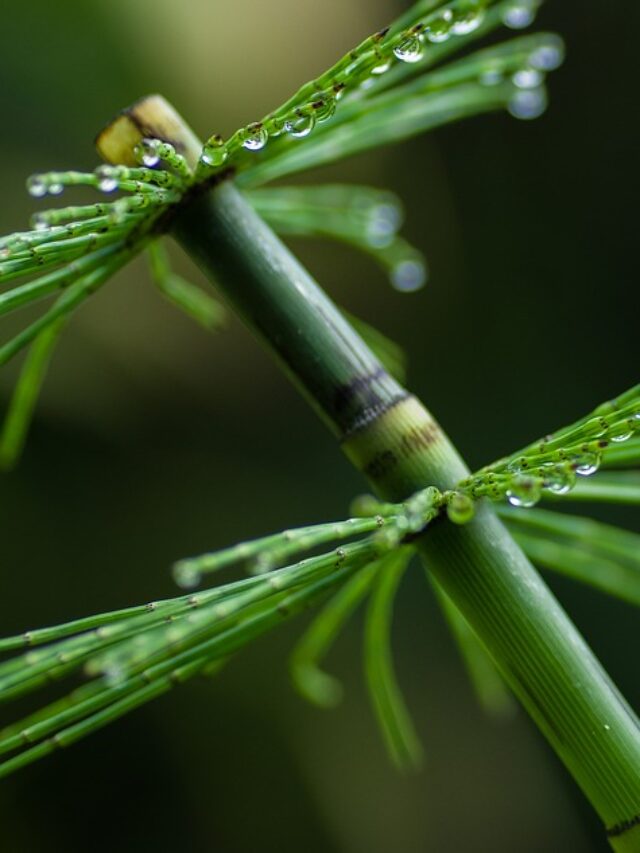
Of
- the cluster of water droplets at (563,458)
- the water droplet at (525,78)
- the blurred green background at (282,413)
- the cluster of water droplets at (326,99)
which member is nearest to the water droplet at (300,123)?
the cluster of water droplets at (326,99)

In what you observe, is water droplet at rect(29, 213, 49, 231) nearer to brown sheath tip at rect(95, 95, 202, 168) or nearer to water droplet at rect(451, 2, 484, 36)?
brown sheath tip at rect(95, 95, 202, 168)

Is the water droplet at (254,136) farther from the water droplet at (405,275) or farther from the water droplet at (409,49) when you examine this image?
the water droplet at (405,275)

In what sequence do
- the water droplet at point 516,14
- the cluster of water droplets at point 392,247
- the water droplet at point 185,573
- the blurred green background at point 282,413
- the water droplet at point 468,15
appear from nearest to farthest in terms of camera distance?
the water droplet at point 185,573 → the water droplet at point 468,15 → the water droplet at point 516,14 → the cluster of water droplets at point 392,247 → the blurred green background at point 282,413

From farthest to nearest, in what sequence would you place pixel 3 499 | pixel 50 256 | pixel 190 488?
pixel 190 488 < pixel 3 499 < pixel 50 256

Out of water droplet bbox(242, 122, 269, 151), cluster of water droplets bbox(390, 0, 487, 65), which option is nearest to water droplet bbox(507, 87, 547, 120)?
cluster of water droplets bbox(390, 0, 487, 65)

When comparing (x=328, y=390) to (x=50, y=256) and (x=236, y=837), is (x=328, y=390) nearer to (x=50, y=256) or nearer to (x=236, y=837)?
(x=50, y=256)

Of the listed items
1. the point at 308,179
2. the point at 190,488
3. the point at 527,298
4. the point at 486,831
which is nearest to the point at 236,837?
the point at 486,831
